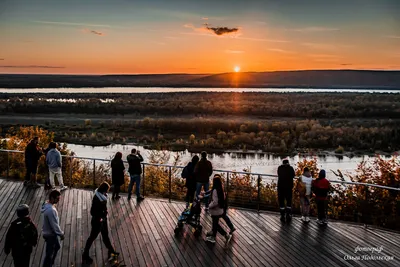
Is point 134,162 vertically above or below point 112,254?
above

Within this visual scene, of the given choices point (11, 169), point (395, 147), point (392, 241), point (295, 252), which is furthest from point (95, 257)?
point (395, 147)

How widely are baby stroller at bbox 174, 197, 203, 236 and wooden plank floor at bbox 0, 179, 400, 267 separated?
170 millimetres

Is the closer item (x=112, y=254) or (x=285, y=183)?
(x=112, y=254)

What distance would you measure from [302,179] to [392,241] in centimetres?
255

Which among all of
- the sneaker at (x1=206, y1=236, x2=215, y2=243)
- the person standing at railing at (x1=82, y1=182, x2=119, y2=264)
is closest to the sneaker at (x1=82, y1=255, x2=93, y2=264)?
the person standing at railing at (x1=82, y1=182, x2=119, y2=264)

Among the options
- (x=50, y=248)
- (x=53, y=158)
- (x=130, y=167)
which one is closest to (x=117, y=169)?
(x=130, y=167)

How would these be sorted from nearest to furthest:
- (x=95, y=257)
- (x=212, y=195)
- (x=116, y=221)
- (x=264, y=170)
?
(x=95, y=257), (x=212, y=195), (x=116, y=221), (x=264, y=170)

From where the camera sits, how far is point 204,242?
966 centimetres

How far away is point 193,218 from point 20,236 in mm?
4416

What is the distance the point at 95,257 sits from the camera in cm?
877

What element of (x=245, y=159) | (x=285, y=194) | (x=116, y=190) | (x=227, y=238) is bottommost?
(x=245, y=159)

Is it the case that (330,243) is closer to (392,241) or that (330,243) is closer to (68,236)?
(392,241)

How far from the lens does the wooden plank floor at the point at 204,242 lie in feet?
28.5

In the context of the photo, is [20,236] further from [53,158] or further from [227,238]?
[53,158]
